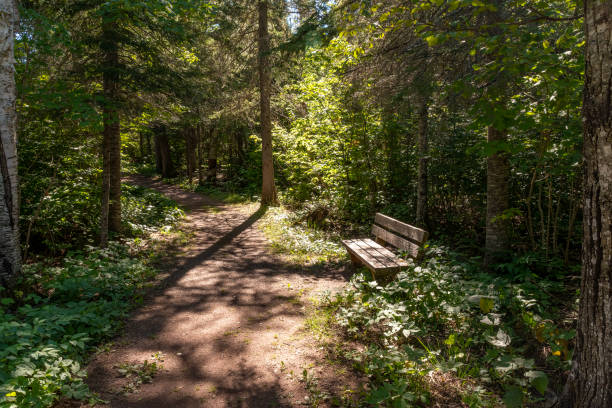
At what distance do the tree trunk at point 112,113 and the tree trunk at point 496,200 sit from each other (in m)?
6.86

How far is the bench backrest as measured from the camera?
553 cm

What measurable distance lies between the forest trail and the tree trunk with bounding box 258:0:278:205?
6253 mm

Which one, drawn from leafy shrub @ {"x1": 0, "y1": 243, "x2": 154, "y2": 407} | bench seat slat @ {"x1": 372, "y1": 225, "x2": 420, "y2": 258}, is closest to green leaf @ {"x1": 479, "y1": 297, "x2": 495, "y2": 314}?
bench seat slat @ {"x1": 372, "y1": 225, "x2": 420, "y2": 258}

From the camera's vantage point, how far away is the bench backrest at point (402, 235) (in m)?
5.53

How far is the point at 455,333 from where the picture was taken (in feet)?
13.1

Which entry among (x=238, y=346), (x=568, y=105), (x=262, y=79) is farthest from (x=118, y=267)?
(x=262, y=79)

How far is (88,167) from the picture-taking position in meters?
9.17

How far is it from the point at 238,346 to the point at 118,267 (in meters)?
3.04

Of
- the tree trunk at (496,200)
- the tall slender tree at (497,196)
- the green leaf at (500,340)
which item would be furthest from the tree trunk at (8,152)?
the tree trunk at (496,200)

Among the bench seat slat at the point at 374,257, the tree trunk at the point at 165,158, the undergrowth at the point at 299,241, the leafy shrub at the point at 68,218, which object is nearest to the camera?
the bench seat slat at the point at 374,257

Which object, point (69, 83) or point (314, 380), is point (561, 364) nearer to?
point (314, 380)

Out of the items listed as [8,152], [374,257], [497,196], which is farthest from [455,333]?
[8,152]

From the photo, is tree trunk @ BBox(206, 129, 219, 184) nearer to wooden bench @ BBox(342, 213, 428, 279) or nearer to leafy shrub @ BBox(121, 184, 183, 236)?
leafy shrub @ BBox(121, 184, 183, 236)

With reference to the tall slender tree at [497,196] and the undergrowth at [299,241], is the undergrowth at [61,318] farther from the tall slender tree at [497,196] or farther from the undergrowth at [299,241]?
the tall slender tree at [497,196]
